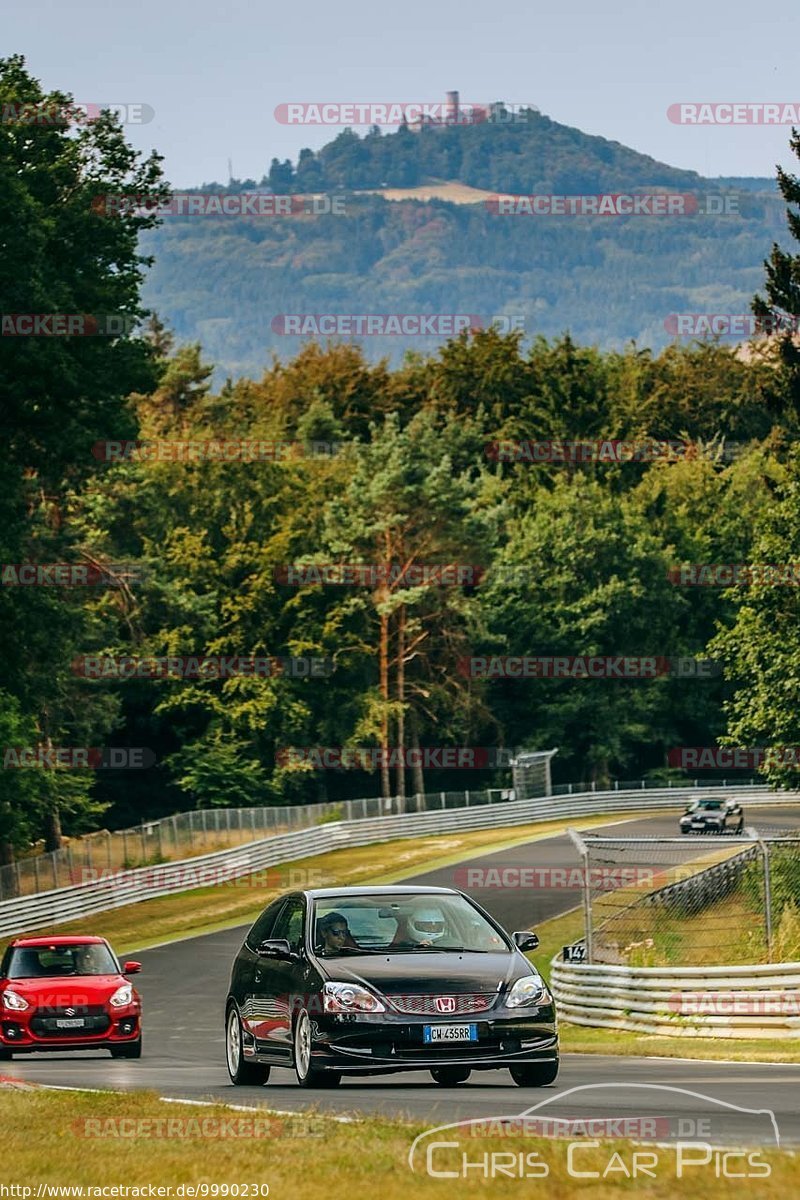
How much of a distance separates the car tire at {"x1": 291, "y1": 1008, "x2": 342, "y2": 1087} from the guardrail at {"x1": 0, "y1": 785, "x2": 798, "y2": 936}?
33694 mm

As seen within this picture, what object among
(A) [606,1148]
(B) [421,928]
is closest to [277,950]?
(B) [421,928]

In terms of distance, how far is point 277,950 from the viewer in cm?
1584

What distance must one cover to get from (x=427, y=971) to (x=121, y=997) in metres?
8.43

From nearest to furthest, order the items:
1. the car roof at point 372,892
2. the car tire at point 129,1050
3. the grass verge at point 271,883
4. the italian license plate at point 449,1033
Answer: the italian license plate at point 449,1033
the car roof at point 372,892
the car tire at point 129,1050
the grass verge at point 271,883

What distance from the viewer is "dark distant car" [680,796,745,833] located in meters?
70.6

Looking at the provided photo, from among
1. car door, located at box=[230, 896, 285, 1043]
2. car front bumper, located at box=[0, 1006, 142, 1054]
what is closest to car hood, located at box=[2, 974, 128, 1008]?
car front bumper, located at box=[0, 1006, 142, 1054]

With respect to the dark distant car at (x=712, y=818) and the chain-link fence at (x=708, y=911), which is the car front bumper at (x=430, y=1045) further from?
the dark distant car at (x=712, y=818)

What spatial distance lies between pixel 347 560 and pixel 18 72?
4322cm

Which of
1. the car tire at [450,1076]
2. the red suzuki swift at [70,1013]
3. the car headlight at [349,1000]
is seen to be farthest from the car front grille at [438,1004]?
the red suzuki swift at [70,1013]

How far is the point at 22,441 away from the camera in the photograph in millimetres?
47750

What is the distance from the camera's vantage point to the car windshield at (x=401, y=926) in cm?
1555

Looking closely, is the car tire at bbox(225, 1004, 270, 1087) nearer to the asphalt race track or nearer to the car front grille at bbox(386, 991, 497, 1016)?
the asphalt race track

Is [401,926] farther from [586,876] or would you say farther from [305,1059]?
[586,876]

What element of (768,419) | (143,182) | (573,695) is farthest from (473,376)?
(143,182)
